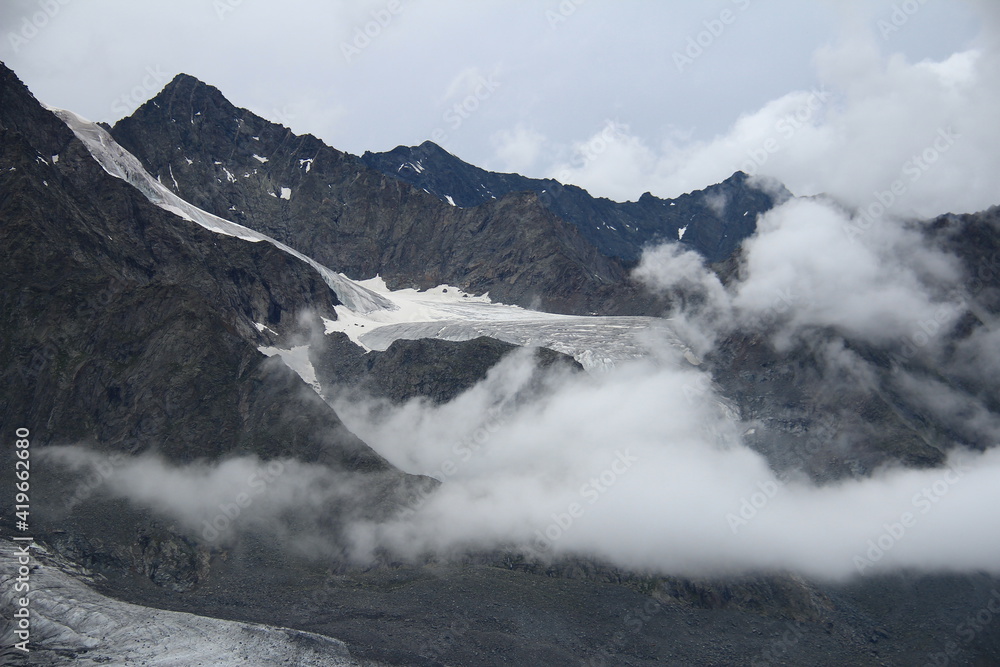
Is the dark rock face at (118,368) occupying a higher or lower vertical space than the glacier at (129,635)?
higher

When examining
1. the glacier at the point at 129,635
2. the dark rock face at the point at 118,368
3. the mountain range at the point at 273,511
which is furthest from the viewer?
the dark rock face at the point at 118,368

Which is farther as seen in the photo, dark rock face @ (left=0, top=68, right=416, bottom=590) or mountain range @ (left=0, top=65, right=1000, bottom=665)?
dark rock face @ (left=0, top=68, right=416, bottom=590)

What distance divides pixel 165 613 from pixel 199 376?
196ft

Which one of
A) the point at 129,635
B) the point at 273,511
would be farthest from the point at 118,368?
the point at 129,635

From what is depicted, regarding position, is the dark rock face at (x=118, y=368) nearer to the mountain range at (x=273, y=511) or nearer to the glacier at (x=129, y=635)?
the mountain range at (x=273, y=511)

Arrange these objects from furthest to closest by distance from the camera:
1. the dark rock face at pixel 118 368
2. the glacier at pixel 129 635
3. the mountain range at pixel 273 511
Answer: the dark rock face at pixel 118 368
the mountain range at pixel 273 511
the glacier at pixel 129 635

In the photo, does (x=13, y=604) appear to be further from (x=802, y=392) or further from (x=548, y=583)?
(x=802, y=392)

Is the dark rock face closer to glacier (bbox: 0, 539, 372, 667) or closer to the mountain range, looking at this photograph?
the mountain range

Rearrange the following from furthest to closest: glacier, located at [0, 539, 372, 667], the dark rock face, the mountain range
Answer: the dark rock face, the mountain range, glacier, located at [0, 539, 372, 667]

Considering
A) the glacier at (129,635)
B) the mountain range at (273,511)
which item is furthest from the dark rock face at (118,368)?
the glacier at (129,635)

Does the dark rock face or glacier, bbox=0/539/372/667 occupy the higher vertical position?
the dark rock face

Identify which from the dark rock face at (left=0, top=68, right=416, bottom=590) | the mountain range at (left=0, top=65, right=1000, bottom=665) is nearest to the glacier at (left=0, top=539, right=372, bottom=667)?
the mountain range at (left=0, top=65, right=1000, bottom=665)

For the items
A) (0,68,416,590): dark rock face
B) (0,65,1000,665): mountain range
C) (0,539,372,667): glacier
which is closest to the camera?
(0,539,372,667): glacier

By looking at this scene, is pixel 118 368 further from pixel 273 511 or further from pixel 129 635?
pixel 129 635
